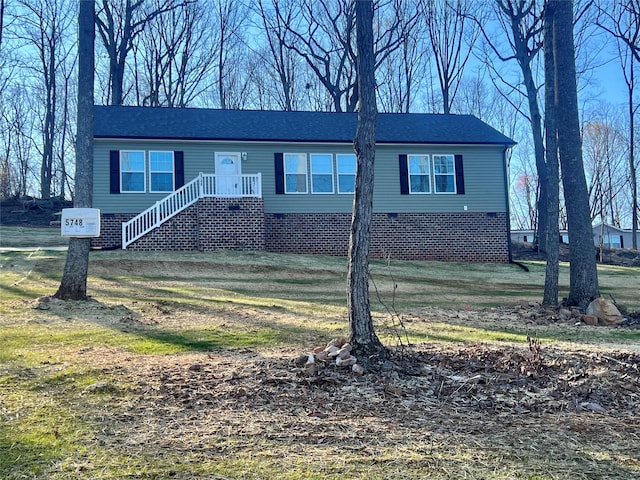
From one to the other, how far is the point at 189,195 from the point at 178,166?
158 cm

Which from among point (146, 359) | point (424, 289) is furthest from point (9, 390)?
point (424, 289)

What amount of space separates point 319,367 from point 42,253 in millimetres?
13302

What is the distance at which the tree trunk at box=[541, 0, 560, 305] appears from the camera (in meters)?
10.6

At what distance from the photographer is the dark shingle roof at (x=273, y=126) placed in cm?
1841

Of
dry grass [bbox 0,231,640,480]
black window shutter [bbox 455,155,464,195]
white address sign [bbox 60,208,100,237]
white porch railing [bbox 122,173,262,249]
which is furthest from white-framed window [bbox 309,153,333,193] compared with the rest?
white address sign [bbox 60,208,100,237]

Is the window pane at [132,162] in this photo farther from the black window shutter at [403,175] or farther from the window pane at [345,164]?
the black window shutter at [403,175]

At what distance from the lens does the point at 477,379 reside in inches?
190

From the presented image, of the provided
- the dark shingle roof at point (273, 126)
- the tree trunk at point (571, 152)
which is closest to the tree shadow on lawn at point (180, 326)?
the tree trunk at point (571, 152)

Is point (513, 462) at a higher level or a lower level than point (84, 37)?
lower

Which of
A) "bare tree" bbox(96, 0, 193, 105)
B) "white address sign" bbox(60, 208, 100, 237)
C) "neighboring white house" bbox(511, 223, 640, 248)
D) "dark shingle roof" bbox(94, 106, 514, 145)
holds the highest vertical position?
"bare tree" bbox(96, 0, 193, 105)

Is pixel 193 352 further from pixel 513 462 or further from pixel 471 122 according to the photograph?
pixel 471 122

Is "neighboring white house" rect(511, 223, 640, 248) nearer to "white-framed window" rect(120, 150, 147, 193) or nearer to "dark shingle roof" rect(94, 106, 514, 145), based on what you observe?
"dark shingle roof" rect(94, 106, 514, 145)

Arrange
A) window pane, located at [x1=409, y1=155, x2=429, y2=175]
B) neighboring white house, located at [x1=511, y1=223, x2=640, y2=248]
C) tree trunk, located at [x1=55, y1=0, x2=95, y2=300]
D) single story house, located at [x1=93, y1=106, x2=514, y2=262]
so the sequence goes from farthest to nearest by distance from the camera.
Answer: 1. neighboring white house, located at [x1=511, y1=223, x2=640, y2=248]
2. window pane, located at [x1=409, y1=155, x2=429, y2=175]
3. single story house, located at [x1=93, y1=106, x2=514, y2=262]
4. tree trunk, located at [x1=55, y1=0, x2=95, y2=300]

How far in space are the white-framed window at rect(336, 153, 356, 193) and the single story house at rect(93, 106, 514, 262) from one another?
37 millimetres
